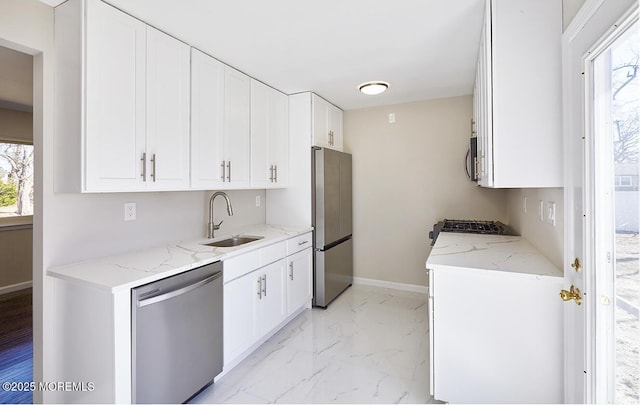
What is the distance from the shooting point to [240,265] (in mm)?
2137

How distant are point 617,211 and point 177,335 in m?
2.08

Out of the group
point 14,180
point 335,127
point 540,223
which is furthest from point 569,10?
point 14,180

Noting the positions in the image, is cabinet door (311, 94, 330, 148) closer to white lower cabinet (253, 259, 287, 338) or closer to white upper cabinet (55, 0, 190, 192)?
white lower cabinet (253, 259, 287, 338)

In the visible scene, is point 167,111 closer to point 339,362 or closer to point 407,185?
point 339,362

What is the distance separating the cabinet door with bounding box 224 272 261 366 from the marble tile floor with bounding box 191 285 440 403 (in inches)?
6.9

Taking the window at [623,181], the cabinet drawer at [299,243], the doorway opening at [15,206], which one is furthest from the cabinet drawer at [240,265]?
the doorway opening at [15,206]

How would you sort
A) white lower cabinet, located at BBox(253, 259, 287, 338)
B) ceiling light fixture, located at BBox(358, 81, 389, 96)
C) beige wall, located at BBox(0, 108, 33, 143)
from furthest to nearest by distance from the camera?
1. beige wall, located at BBox(0, 108, 33, 143)
2. ceiling light fixture, located at BBox(358, 81, 389, 96)
3. white lower cabinet, located at BBox(253, 259, 287, 338)

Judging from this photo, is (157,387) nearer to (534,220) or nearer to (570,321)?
(570,321)

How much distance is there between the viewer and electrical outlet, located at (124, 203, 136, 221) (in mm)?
2014

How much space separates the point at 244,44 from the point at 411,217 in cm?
265

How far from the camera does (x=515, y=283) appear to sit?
4.90 ft

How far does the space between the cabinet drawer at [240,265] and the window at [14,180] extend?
3.76 m

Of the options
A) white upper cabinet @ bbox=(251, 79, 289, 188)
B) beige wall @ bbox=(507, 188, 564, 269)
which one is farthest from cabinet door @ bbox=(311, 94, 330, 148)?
beige wall @ bbox=(507, 188, 564, 269)

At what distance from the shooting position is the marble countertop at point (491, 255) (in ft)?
5.12
